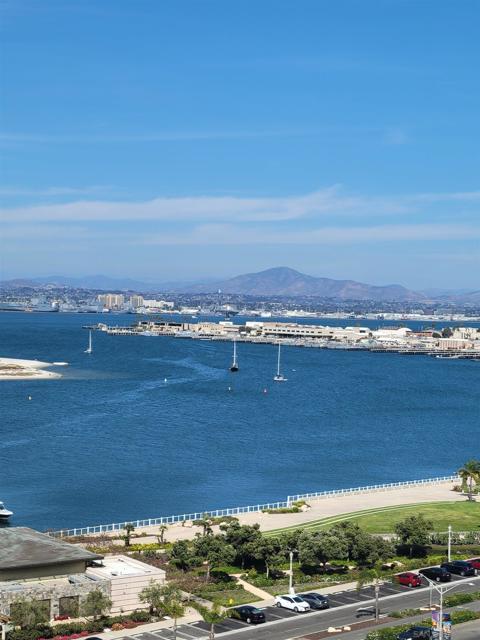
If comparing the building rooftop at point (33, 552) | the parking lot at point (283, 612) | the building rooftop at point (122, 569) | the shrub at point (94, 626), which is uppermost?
the building rooftop at point (33, 552)

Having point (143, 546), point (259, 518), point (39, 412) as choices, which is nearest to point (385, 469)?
point (259, 518)

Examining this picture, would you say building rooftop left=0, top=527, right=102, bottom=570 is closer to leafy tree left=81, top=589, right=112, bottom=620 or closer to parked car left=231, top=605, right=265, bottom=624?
leafy tree left=81, top=589, right=112, bottom=620

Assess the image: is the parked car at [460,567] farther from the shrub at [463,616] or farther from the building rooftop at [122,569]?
the building rooftop at [122,569]

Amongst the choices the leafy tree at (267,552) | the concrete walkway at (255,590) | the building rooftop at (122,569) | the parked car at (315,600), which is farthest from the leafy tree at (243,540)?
the parked car at (315,600)

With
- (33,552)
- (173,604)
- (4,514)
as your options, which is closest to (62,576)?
(33,552)

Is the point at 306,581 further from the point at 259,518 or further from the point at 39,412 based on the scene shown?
the point at 39,412

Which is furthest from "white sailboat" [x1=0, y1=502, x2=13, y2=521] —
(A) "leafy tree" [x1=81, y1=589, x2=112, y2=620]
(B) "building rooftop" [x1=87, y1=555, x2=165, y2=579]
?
(A) "leafy tree" [x1=81, y1=589, x2=112, y2=620]
